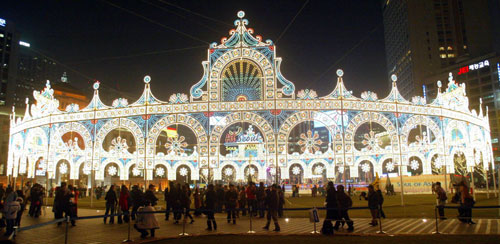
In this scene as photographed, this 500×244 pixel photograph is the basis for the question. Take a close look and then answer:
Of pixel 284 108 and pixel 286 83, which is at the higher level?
pixel 286 83

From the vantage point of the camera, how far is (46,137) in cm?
2886

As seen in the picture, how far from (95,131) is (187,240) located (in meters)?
17.6

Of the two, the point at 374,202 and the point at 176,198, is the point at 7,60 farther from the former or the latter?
the point at 374,202

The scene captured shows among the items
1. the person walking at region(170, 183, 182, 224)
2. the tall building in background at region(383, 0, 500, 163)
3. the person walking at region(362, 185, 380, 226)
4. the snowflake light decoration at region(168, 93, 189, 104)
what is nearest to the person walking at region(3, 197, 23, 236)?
the person walking at region(170, 183, 182, 224)

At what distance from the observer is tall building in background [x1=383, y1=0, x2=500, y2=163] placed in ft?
248

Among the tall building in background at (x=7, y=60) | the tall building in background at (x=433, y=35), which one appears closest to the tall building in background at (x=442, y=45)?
the tall building in background at (x=433, y=35)

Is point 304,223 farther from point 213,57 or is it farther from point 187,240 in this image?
point 213,57

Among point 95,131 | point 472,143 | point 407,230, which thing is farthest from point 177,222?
point 472,143

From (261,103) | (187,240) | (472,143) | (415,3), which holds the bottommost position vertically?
(187,240)

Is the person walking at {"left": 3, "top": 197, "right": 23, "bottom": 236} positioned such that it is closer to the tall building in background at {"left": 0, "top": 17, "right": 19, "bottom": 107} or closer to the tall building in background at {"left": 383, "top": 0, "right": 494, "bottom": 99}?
the tall building in background at {"left": 0, "top": 17, "right": 19, "bottom": 107}

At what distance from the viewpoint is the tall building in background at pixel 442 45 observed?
75500 millimetres

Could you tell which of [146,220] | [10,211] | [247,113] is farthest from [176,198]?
[247,113]

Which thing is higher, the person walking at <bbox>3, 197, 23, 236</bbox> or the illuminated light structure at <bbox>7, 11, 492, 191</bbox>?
the illuminated light structure at <bbox>7, 11, 492, 191</bbox>

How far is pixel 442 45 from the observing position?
89.3m
